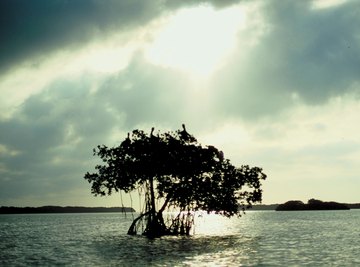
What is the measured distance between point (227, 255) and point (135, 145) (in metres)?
21.6

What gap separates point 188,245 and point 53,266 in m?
16.2

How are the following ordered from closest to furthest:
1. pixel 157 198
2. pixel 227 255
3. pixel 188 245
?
1. pixel 227 255
2. pixel 188 245
3. pixel 157 198

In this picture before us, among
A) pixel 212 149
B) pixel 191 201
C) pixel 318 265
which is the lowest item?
pixel 318 265

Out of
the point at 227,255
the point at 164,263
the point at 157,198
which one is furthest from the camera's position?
the point at 157,198

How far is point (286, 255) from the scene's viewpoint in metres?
39.1

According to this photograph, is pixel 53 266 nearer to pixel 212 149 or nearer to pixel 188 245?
pixel 188 245

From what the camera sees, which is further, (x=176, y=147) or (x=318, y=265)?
(x=176, y=147)

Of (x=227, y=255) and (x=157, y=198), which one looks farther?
(x=157, y=198)

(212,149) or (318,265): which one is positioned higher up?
(212,149)

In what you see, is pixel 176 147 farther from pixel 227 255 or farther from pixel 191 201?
pixel 227 255

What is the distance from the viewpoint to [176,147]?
180ft

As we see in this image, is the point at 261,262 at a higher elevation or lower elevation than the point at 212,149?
lower

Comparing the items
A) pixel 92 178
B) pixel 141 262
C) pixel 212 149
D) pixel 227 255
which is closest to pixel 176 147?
pixel 212 149

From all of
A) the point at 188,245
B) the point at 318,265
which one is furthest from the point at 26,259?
the point at 318,265
